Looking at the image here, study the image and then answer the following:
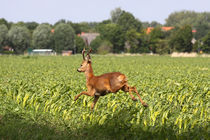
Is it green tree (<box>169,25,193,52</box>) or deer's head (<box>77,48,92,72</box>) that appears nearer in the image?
deer's head (<box>77,48,92,72</box>)

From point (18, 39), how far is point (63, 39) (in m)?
15.3

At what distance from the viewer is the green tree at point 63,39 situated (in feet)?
373

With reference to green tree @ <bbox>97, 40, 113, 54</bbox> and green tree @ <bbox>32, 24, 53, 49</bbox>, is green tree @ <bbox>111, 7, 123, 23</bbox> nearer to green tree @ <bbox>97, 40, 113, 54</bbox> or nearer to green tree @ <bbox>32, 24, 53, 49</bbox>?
green tree @ <bbox>97, 40, 113, 54</bbox>

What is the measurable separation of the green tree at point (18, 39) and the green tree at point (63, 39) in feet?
34.0

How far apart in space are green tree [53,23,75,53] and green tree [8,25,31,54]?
10.4m

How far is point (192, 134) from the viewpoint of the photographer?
26.4 ft

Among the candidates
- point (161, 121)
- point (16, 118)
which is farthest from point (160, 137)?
point (16, 118)

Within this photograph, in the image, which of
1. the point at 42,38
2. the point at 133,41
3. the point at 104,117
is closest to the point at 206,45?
the point at 133,41

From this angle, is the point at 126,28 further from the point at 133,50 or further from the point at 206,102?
the point at 206,102

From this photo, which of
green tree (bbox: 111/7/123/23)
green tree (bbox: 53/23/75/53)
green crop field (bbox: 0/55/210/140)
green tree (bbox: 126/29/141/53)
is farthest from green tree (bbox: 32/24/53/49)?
green crop field (bbox: 0/55/210/140)

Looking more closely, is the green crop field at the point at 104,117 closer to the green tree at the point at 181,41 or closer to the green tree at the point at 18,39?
the green tree at the point at 181,41

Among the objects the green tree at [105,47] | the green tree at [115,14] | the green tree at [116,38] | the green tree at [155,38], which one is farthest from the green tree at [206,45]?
the green tree at [115,14]

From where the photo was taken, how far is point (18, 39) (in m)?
109

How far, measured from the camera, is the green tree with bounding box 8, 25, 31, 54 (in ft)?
359
